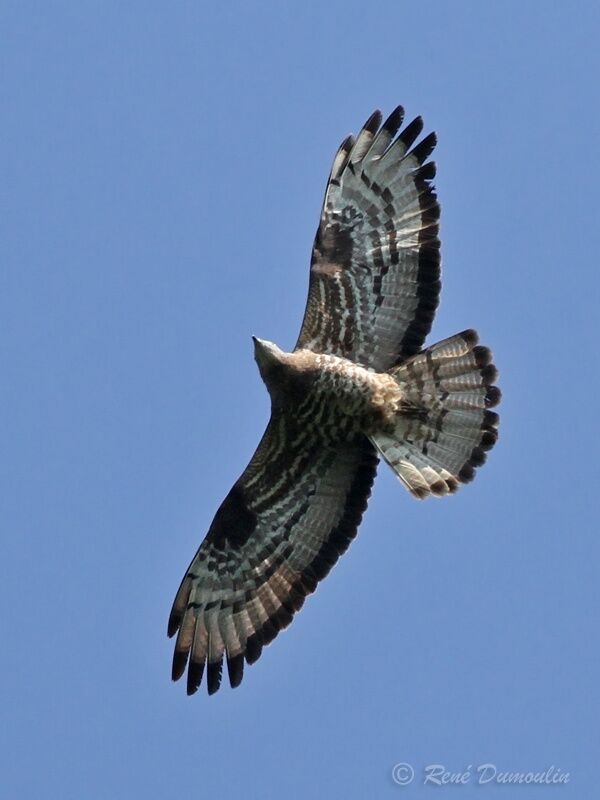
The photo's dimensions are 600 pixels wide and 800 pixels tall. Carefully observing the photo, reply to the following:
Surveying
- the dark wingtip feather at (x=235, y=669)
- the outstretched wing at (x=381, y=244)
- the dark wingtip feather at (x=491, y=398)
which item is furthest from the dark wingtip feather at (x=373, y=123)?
the dark wingtip feather at (x=235, y=669)

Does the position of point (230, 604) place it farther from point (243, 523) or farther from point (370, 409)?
point (370, 409)

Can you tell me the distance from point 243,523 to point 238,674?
1194 millimetres

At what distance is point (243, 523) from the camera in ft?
49.4

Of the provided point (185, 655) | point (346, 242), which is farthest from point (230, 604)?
point (346, 242)

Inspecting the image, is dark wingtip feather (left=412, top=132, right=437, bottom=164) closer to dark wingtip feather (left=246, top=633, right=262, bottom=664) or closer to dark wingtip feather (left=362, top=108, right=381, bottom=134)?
dark wingtip feather (left=362, top=108, right=381, bottom=134)

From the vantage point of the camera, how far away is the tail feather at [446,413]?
48.3ft

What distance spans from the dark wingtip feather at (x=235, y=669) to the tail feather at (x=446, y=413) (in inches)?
74.8

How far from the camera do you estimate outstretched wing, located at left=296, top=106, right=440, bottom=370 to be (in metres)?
14.8

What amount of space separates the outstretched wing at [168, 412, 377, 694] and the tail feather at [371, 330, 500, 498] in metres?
0.43

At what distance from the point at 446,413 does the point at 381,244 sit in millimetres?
→ 1414

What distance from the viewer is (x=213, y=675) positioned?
582 inches

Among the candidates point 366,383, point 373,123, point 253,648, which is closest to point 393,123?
point 373,123

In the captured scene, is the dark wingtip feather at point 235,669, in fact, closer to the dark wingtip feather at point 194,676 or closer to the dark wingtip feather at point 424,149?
the dark wingtip feather at point 194,676

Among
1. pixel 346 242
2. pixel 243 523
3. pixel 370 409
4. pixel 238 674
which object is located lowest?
A: pixel 238 674
